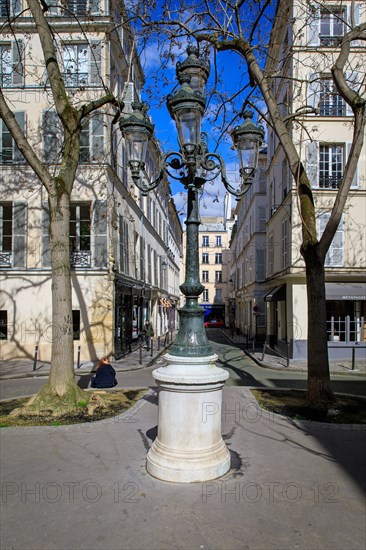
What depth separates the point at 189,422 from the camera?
4.55 metres

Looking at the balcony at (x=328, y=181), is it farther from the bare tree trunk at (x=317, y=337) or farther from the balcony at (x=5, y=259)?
the balcony at (x=5, y=259)

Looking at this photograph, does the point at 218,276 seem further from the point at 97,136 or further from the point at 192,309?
the point at 192,309

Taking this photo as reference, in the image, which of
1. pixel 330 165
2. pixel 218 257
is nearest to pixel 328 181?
pixel 330 165

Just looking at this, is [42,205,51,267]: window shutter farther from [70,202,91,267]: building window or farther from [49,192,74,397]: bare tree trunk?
[49,192,74,397]: bare tree trunk

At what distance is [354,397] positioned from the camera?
30.2 feet

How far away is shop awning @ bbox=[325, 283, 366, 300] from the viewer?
17.5m

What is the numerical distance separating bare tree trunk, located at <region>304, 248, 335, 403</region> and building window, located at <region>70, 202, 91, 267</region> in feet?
34.4

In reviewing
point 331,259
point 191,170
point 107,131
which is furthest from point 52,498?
point 331,259

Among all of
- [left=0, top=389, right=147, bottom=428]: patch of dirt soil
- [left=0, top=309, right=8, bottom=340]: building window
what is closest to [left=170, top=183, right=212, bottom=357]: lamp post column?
[left=0, top=389, right=147, bottom=428]: patch of dirt soil

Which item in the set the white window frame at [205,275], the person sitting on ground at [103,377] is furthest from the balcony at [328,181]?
the white window frame at [205,275]

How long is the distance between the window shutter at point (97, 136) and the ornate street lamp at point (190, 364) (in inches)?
472

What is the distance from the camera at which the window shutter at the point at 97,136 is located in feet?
54.9

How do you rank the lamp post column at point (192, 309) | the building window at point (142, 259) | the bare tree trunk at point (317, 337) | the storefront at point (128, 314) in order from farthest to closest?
1. the building window at point (142, 259)
2. the storefront at point (128, 314)
3. the bare tree trunk at point (317, 337)
4. the lamp post column at point (192, 309)

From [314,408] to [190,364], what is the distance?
420 centimetres
